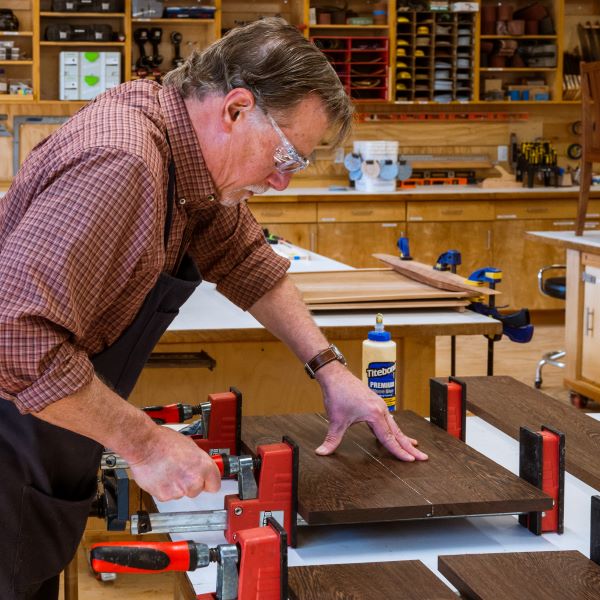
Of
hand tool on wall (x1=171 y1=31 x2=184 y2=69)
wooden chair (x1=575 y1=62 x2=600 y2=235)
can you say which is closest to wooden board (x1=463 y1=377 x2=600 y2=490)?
wooden chair (x1=575 y1=62 x2=600 y2=235)

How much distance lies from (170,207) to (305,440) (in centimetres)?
50

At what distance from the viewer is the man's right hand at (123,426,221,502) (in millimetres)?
1322

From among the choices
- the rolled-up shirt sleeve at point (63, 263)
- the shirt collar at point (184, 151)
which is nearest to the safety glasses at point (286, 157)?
the shirt collar at point (184, 151)

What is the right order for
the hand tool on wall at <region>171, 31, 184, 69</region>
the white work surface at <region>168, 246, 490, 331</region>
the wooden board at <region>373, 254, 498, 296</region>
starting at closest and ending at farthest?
the white work surface at <region>168, 246, 490, 331</region>, the wooden board at <region>373, 254, 498, 296</region>, the hand tool on wall at <region>171, 31, 184, 69</region>

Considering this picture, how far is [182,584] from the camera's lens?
1.40 metres

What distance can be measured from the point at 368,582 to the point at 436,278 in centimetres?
200

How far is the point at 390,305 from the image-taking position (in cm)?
300

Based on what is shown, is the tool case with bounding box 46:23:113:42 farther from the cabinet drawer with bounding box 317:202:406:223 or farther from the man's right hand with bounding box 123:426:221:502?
the man's right hand with bounding box 123:426:221:502

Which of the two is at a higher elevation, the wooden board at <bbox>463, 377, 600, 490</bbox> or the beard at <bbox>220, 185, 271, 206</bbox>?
the beard at <bbox>220, 185, 271, 206</bbox>

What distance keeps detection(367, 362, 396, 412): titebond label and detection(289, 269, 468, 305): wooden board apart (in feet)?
2.93

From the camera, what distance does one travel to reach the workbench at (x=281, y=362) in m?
2.83

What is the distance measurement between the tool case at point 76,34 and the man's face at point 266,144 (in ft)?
19.0

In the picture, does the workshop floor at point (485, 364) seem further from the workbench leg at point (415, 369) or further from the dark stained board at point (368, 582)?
the dark stained board at point (368, 582)

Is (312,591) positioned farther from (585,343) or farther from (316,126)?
(585,343)
